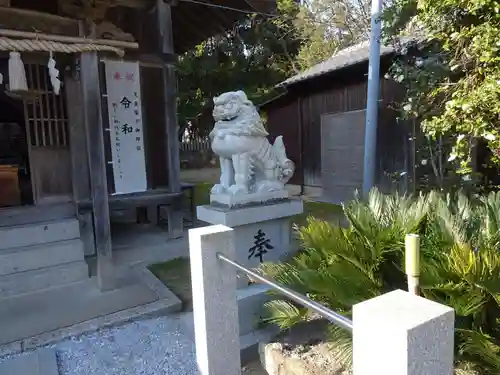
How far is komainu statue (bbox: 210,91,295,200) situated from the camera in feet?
14.5

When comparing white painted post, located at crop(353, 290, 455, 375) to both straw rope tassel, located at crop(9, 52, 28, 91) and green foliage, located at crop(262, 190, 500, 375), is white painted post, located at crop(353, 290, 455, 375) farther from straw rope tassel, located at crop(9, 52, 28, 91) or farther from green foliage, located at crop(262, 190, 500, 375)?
straw rope tassel, located at crop(9, 52, 28, 91)

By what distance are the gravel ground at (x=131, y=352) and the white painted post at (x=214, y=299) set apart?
34.2 inches

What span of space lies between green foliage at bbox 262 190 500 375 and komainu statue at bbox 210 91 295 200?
1.13m

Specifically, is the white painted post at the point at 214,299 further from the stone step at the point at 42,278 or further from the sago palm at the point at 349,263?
the stone step at the point at 42,278

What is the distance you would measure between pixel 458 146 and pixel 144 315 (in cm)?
410

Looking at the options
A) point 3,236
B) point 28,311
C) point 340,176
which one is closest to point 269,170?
point 28,311

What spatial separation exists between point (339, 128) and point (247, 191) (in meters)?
6.21

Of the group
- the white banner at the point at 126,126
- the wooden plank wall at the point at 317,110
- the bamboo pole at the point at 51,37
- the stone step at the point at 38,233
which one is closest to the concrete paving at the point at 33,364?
the stone step at the point at 38,233

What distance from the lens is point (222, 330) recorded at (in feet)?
8.87

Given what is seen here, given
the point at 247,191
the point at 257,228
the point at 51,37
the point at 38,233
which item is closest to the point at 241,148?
the point at 247,191

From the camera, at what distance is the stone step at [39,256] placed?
5.38 m

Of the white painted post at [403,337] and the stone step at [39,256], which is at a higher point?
the white painted post at [403,337]

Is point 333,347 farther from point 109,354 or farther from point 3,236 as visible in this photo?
point 3,236

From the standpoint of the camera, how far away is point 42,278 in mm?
5453
